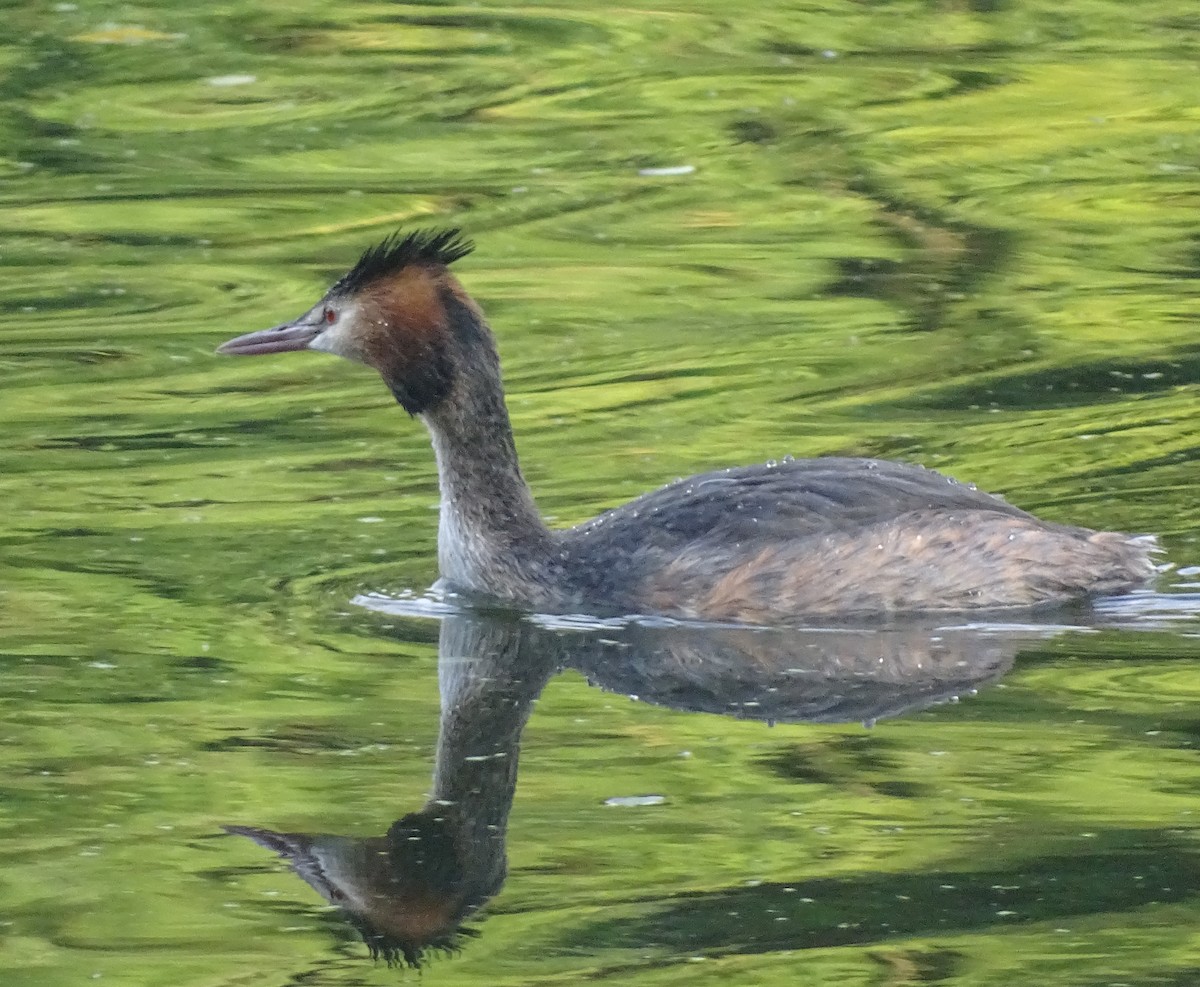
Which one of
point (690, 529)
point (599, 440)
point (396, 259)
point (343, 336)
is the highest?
point (396, 259)

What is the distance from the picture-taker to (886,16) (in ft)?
61.0

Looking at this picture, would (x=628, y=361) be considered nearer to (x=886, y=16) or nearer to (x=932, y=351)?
(x=932, y=351)

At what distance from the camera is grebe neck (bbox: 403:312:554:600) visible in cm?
869

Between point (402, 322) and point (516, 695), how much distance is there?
64.4 inches

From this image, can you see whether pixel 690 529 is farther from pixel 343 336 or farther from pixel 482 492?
pixel 343 336

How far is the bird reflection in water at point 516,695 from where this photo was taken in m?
5.97

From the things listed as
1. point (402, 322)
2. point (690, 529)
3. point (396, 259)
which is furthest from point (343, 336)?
point (690, 529)

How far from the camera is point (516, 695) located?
25.0 feet

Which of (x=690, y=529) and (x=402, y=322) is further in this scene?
(x=402, y=322)

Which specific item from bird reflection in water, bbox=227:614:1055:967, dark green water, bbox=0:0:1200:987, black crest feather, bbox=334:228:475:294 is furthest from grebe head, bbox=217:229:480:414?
bird reflection in water, bbox=227:614:1055:967

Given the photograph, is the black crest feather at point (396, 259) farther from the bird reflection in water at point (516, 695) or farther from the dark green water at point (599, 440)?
the bird reflection in water at point (516, 695)

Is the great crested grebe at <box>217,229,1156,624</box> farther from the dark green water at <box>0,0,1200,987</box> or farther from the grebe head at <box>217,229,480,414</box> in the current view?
the dark green water at <box>0,0,1200,987</box>

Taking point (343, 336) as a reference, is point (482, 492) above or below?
below

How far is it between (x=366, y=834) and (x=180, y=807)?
1.84 ft
